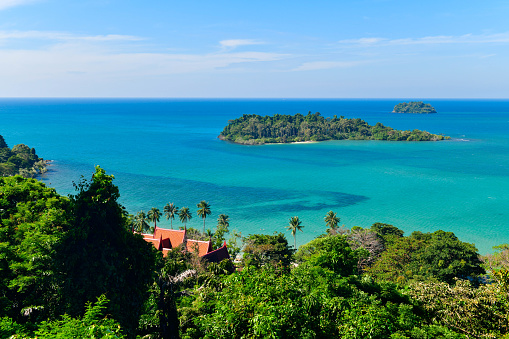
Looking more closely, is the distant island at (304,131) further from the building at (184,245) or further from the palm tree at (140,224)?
the building at (184,245)

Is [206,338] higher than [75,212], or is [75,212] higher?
[75,212]

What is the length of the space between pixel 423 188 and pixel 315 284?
231 feet

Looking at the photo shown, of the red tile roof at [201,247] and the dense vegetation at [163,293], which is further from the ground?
the dense vegetation at [163,293]

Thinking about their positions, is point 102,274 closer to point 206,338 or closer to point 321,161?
point 206,338

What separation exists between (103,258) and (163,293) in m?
3.98

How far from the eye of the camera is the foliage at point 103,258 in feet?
60.0

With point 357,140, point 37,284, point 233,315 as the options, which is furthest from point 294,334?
point 357,140

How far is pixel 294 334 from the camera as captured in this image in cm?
1134

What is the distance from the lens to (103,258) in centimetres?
1930

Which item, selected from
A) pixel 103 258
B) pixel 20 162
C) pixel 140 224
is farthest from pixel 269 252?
pixel 20 162

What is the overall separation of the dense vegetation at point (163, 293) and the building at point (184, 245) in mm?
10179

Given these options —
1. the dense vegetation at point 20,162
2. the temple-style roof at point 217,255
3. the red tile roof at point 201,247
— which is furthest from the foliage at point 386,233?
the dense vegetation at point 20,162

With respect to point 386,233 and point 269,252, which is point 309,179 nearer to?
point 386,233

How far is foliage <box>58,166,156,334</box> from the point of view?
18297 millimetres
